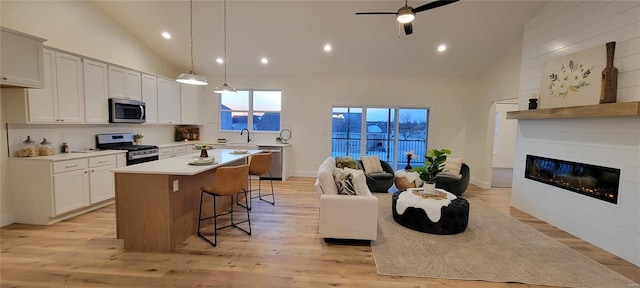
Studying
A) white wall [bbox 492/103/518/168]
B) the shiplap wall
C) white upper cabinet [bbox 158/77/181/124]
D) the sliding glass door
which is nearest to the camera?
the shiplap wall

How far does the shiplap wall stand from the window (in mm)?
5277

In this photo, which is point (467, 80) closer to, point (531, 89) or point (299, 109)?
point (531, 89)

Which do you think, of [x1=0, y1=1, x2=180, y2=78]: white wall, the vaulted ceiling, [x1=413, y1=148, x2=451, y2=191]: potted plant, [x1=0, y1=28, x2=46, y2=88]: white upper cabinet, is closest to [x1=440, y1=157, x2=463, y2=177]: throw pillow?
[x1=413, y1=148, x2=451, y2=191]: potted plant

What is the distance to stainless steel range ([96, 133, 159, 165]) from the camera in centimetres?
463

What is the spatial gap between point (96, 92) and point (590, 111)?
6.93 meters

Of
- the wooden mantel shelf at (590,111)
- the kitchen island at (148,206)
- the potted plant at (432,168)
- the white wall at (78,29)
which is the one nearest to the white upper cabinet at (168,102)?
the white wall at (78,29)

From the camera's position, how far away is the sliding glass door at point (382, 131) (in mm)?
6914

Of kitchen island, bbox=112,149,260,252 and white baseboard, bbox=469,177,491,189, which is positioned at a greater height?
kitchen island, bbox=112,149,260,252

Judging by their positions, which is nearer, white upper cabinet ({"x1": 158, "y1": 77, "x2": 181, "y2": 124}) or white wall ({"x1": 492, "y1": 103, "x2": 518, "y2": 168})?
white upper cabinet ({"x1": 158, "y1": 77, "x2": 181, "y2": 124})

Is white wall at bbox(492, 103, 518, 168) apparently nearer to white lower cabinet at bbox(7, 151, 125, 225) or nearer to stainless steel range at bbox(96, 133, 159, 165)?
stainless steel range at bbox(96, 133, 159, 165)

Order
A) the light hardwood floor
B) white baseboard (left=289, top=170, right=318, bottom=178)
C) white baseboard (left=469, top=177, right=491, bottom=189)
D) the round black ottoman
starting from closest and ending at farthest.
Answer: the light hardwood floor < the round black ottoman < white baseboard (left=469, top=177, right=491, bottom=189) < white baseboard (left=289, top=170, right=318, bottom=178)

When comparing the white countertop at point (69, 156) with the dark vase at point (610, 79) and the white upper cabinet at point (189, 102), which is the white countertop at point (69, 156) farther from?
the dark vase at point (610, 79)

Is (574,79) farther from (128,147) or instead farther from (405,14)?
(128,147)

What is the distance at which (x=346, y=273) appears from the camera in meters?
2.52
